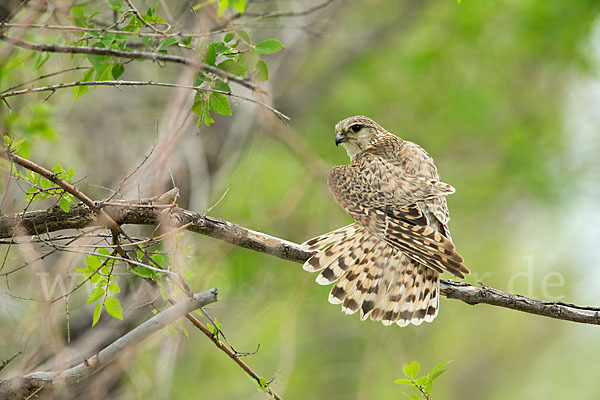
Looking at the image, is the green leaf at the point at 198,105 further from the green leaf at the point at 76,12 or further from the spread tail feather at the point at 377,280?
the spread tail feather at the point at 377,280

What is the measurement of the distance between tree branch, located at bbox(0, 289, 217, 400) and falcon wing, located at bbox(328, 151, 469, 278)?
1.69 meters

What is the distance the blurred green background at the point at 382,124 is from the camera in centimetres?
726

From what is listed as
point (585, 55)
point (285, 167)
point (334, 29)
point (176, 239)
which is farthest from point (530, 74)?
point (176, 239)

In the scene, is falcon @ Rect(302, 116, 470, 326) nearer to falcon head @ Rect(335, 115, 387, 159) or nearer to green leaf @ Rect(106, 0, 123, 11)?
falcon head @ Rect(335, 115, 387, 159)

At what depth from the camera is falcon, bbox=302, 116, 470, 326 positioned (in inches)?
150

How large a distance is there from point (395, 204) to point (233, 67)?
5.93 ft

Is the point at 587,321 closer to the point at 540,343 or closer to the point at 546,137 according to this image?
the point at 546,137

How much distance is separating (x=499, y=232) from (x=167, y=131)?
11.8 m

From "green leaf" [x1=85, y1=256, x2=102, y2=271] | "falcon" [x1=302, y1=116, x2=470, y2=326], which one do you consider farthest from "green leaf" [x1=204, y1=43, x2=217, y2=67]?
"falcon" [x1=302, y1=116, x2=470, y2=326]

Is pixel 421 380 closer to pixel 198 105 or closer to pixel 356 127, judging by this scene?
pixel 198 105

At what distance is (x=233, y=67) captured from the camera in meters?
2.83

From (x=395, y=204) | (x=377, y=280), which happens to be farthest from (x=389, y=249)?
(x=395, y=204)

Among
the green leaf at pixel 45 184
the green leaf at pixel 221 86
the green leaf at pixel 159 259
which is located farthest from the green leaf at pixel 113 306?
the green leaf at pixel 221 86

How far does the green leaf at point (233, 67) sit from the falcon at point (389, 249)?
47.4 inches
